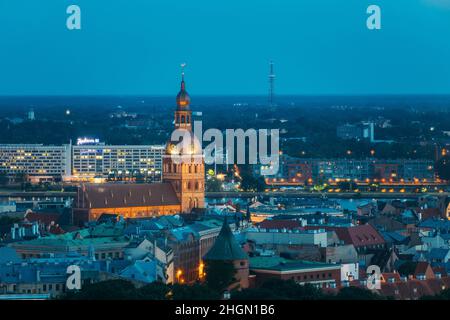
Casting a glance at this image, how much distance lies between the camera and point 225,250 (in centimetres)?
4838

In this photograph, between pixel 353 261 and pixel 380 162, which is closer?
pixel 353 261

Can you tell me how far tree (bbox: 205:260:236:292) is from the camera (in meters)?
46.7

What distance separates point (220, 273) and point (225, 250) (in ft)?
2.92

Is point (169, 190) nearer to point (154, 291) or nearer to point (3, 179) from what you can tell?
point (154, 291)

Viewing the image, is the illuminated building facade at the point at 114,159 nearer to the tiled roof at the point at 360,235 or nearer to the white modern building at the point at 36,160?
the white modern building at the point at 36,160

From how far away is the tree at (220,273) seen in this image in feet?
153

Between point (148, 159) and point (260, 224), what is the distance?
2592 inches

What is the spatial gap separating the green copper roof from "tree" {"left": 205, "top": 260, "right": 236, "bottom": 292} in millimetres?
184

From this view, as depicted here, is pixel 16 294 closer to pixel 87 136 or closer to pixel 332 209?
pixel 332 209

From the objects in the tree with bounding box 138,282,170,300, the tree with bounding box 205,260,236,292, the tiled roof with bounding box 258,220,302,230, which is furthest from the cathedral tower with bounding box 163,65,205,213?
the tree with bounding box 138,282,170,300

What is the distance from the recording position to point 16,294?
46.6m

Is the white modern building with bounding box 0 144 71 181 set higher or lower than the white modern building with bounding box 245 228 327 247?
lower

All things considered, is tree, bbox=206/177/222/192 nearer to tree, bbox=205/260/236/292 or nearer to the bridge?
the bridge

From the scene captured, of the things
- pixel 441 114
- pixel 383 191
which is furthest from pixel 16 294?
pixel 441 114
